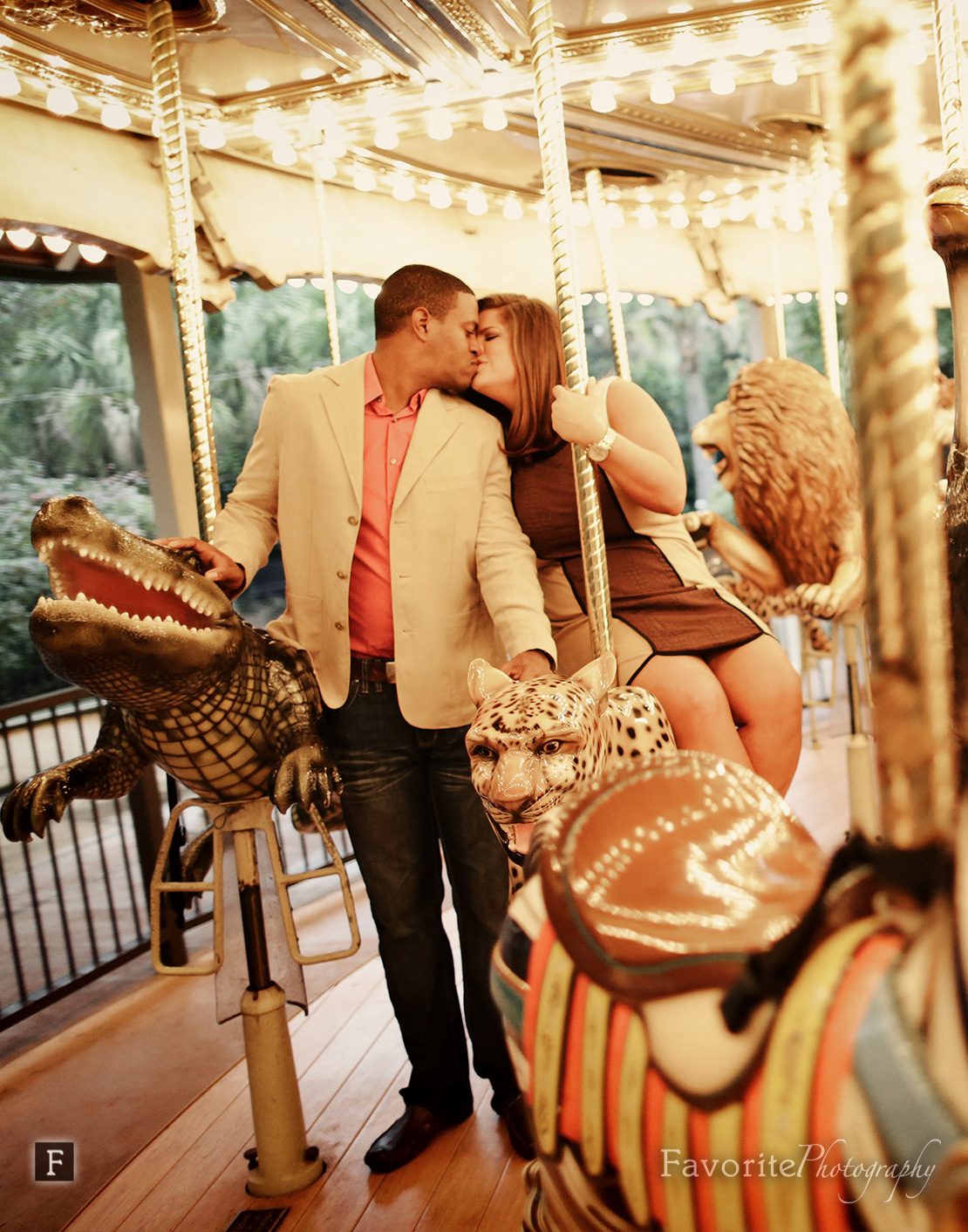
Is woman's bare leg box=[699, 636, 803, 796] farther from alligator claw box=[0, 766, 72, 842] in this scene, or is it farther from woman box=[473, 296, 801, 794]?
alligator claw box=[0, 766, 72, 842]

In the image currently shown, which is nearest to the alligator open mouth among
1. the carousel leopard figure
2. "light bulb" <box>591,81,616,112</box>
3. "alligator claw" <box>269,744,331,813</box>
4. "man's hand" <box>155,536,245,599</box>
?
"man's hand" <box>155,536,245,599</box>

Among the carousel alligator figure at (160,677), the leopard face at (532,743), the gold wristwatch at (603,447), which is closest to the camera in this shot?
the leopard face at (532,743)

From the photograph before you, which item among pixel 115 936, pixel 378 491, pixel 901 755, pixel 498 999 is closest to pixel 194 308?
pixel 378 491

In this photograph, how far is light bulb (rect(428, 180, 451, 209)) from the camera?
3.32m

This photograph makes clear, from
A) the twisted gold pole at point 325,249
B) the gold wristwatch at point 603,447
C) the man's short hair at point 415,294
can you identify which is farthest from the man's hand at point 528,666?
the twisted gold pole at point 325,249

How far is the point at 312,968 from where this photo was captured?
3359mm

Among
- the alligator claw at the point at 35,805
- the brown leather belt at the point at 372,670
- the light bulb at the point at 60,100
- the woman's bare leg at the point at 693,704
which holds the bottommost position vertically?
the alligator claw at the point at 35,805

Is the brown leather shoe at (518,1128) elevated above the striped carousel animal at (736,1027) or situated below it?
below

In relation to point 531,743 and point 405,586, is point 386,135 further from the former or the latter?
point 531,743

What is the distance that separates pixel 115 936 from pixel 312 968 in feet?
2.75

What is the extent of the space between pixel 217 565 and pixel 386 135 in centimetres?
153

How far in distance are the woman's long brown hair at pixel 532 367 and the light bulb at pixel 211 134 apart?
44.5 inches

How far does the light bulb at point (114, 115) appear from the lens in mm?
2461

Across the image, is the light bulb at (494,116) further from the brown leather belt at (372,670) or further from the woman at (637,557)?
the brown leather belt at (372,670)
